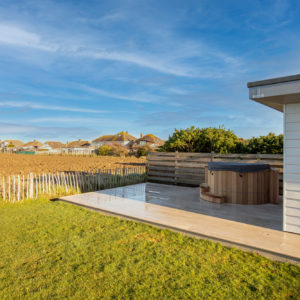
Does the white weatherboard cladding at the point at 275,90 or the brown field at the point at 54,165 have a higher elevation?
the white weatherboard cladding at the point at 275,90

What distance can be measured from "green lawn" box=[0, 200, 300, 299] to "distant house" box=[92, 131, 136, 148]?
66737 mm

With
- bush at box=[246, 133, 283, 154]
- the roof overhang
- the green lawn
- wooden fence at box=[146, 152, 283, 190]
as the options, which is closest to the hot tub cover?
wooden fence at box=[146, 152, 283, 190]

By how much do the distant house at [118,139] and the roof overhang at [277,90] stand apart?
220 ft

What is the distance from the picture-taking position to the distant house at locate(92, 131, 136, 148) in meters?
71.8

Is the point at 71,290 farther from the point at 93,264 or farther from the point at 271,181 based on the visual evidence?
the point at 271,181

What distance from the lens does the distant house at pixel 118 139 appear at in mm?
71850

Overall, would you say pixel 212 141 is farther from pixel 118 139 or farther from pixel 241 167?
pixel 118 139

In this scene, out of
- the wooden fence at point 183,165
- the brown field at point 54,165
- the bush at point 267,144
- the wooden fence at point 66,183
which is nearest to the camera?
the wooden fence at point 66,183

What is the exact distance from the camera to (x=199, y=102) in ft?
63.7

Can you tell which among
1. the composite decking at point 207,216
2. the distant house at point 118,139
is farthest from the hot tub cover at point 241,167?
the distant house at point 118,139

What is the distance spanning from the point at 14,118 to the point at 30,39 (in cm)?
4765

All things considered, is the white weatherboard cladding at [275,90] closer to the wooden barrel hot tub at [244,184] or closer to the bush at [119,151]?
the wooden barrel hot tub at [244,184]

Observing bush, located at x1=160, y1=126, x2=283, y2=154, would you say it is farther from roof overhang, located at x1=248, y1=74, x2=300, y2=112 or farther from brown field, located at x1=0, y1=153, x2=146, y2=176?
brown field, located at x1=0, y1=153, x2=146, y2=176

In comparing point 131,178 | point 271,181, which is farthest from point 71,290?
point 131,178
